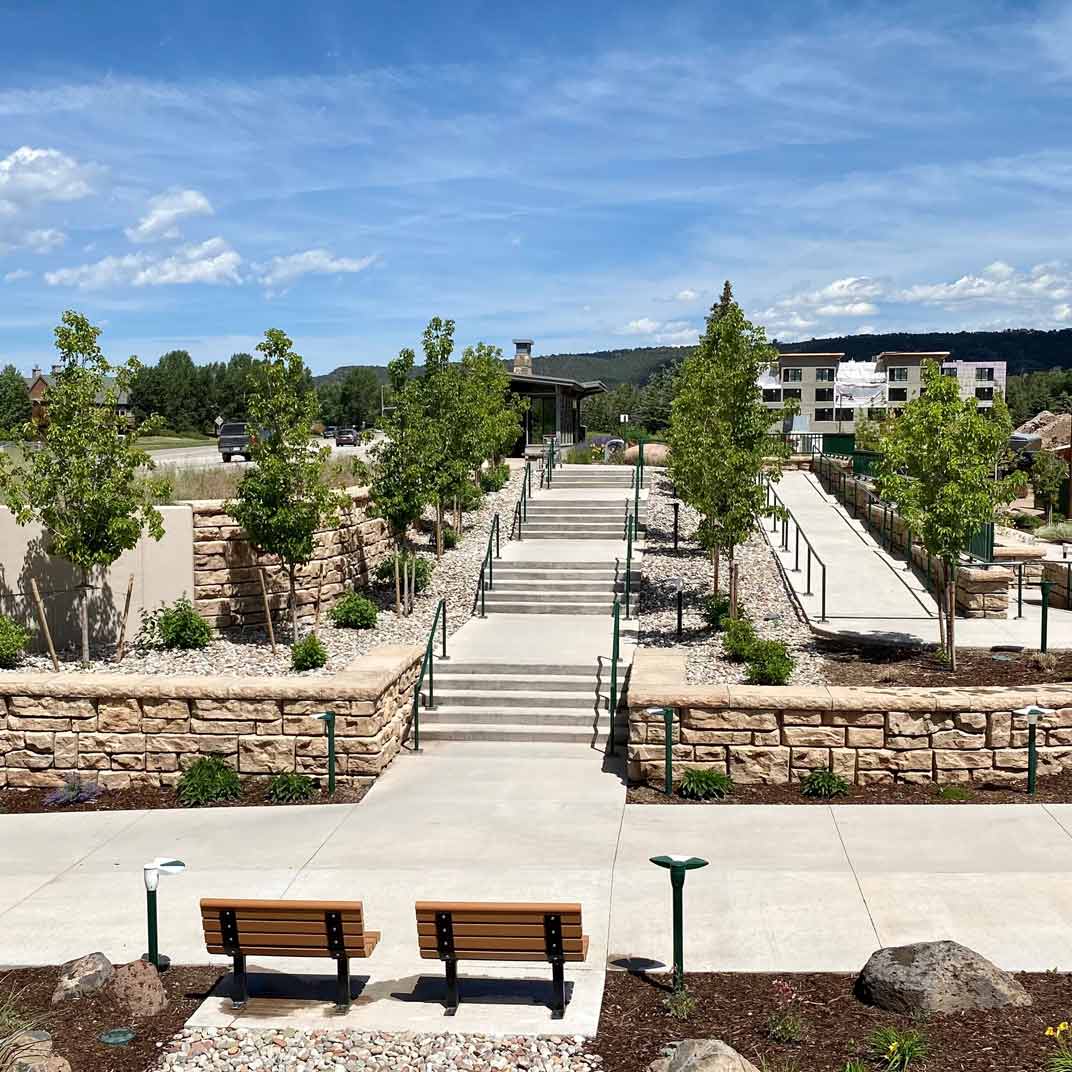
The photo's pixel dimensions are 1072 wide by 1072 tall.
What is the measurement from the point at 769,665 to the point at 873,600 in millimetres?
6933

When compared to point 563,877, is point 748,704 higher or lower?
higher

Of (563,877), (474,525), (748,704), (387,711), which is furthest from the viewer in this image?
(474,525)

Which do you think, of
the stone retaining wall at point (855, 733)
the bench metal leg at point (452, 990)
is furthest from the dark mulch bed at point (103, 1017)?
the stone retaining wall at point (855, 733)

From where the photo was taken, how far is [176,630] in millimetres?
16281

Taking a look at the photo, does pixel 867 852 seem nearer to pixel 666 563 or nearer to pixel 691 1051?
pixel 691 1051

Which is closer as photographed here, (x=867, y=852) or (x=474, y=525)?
(x=867, y=852)

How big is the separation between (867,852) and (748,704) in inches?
86.4

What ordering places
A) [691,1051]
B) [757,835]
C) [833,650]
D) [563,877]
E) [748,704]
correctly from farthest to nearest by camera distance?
1. [833,650]
2. [748,704]
3. [757,835]
4. [563,877]
5. [691,1051]

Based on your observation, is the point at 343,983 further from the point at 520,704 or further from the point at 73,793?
the point at 520,704

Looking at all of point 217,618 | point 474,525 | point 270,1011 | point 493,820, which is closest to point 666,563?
point 474,525

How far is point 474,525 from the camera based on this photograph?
2647 cm

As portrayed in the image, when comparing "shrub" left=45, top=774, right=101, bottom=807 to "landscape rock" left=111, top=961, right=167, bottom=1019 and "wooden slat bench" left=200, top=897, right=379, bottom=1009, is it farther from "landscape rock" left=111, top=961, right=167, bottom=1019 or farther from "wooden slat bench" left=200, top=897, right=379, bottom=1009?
"wooden slat bench" left=200, top=897, right=379, bottom=1009

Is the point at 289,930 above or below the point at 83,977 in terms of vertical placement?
above

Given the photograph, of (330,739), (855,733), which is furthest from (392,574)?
(855,733)
